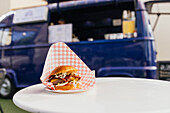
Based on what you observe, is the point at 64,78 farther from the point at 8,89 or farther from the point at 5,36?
the point at 5,36

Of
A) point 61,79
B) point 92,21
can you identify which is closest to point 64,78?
point 61,79

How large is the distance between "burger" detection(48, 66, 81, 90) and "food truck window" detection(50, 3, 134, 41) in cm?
246

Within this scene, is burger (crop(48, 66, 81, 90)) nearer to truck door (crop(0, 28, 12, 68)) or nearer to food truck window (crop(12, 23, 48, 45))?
food truck window (crop(12, 23, 48, 45))

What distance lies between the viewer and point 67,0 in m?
3.22

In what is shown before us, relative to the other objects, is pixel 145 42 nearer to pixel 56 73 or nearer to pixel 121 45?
pixel 121 45

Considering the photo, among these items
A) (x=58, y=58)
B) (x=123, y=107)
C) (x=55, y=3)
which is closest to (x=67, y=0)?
(x=55, y=3)

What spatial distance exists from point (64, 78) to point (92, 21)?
2999 millimetres

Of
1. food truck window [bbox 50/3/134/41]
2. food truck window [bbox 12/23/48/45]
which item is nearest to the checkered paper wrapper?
food truck window [bbox 12/23/48/45]

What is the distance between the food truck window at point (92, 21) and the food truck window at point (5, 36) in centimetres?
97

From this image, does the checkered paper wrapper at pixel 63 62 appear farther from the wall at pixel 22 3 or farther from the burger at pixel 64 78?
the wall at pixel 22 3

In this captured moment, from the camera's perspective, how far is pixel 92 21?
3660 millimetres

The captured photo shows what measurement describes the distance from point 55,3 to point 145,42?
1859 mm

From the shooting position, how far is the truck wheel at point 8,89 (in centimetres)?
334

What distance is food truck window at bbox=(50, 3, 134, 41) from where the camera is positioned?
3361mm
